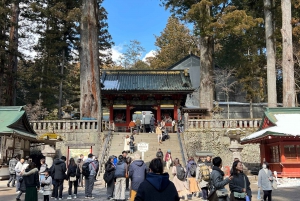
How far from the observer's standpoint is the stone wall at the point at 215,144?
61.3 feet

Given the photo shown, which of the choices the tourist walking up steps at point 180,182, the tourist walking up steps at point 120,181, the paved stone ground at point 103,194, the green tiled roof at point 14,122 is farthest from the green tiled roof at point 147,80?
the tourist walking up steps at point 120,181

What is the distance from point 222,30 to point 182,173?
482 inches

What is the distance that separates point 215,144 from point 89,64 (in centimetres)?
920

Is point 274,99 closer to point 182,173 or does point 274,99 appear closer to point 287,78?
point 287,78

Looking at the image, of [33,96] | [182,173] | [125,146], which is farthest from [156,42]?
[182,173]

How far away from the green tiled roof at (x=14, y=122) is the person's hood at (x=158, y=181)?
40.8 feet

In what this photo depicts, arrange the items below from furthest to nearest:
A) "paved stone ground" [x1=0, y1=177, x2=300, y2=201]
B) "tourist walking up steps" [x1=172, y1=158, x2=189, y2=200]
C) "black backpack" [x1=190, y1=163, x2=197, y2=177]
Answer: "black backpack" [x1=190, y1=163, x2=197, y2=177] → "tourist walking up steps" [x1=172, y1=158, x2=189, y2=200] → "paved stone ground" [x1=0, y1=177, x2=300, y2=201]

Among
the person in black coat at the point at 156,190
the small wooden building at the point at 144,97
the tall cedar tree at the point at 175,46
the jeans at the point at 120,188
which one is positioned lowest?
the jeans at the point at 120,188

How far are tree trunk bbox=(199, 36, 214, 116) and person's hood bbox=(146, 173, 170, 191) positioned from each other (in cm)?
2052

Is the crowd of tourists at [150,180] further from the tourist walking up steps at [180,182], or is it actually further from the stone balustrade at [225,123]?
the stone balustrade at [225,123]

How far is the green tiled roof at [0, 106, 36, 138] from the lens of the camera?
1478 centimetres

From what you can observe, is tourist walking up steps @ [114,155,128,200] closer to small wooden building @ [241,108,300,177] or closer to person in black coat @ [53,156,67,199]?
person in black coat @ [53,156,67,199]

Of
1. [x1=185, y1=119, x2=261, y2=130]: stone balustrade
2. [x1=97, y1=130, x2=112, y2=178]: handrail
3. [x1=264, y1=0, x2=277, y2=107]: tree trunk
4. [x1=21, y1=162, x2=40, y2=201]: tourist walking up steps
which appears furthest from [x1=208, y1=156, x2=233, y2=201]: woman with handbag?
[x1=264, y1=0, x2=277, y2=107]: tree trunk

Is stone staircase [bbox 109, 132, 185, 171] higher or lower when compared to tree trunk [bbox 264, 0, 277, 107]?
lower
